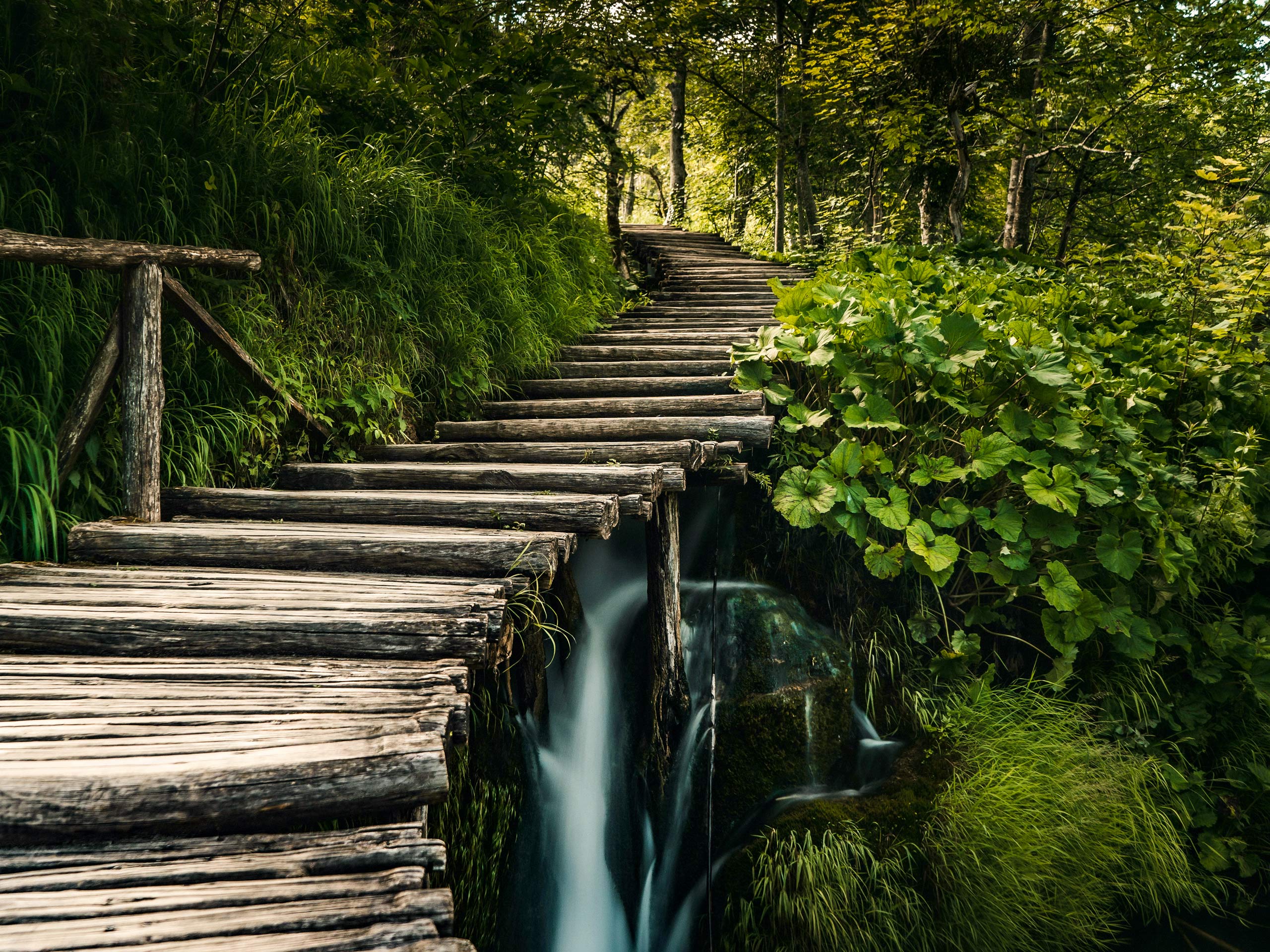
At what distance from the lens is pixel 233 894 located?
1.23 meters

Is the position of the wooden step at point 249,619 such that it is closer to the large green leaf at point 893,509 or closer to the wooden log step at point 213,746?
the wooden log step at point 213,746

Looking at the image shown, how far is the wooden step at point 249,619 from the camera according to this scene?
191cm

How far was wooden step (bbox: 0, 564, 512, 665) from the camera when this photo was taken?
6.28 feet

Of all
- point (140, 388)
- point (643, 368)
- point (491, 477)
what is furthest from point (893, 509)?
point (140, 388)

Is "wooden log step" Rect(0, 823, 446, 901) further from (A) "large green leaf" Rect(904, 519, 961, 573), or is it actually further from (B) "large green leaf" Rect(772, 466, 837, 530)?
(A) "large green leaf" Rect(904, 519, 961, 573)

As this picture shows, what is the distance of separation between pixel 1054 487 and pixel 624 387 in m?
2.66

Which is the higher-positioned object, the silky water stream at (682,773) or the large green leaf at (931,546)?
the large green leaf at (931,546)

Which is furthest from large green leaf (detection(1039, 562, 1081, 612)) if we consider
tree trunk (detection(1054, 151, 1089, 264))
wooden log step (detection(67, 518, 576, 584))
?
tree trunk (detection(1054, 151, 1089, 264))

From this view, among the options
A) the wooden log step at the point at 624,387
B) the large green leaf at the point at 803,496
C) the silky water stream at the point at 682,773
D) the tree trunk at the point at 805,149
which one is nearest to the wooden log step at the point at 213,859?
the silky water stream at the point at 682,773

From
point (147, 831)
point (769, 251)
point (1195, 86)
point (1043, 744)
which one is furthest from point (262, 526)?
point (769, 251)

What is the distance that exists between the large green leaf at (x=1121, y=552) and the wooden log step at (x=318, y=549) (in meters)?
2.65

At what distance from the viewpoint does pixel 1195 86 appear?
20.6ft

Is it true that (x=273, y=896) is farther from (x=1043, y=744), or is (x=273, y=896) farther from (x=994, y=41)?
(x=994, y=41)

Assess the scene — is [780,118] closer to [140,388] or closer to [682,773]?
[682,773]
